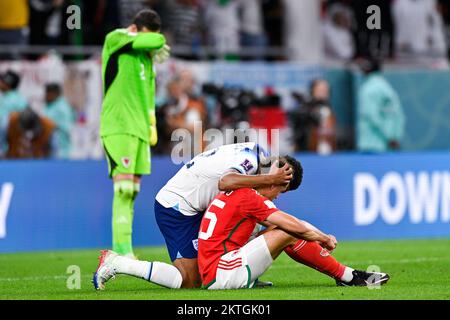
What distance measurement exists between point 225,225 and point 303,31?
12.3m

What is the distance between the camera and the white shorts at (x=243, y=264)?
420 inches

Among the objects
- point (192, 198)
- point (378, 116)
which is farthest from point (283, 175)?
point (378, 116)

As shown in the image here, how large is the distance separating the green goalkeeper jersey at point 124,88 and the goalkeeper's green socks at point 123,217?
63 cm

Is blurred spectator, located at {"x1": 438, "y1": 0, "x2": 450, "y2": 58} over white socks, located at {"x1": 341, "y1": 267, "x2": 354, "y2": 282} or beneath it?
over

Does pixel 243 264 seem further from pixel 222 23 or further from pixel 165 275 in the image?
pixel 222 23

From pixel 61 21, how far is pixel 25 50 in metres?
0.98

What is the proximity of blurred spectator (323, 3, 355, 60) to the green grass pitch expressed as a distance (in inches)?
275

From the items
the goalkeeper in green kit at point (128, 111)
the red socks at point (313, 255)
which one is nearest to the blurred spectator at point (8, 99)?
the goalkeeper in green kit at point (128, 111)

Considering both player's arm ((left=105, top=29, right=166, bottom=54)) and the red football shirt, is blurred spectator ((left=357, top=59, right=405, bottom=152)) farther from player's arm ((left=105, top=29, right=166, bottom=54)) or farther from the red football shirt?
the red football shirt

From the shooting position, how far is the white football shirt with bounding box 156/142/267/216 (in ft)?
36.7

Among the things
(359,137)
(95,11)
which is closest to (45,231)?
(95,11)

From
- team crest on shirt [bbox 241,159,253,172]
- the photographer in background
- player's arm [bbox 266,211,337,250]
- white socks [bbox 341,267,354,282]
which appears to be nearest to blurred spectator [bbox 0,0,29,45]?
the photographer in background

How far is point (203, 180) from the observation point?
1127 cm

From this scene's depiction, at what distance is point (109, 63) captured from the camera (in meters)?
14.0
